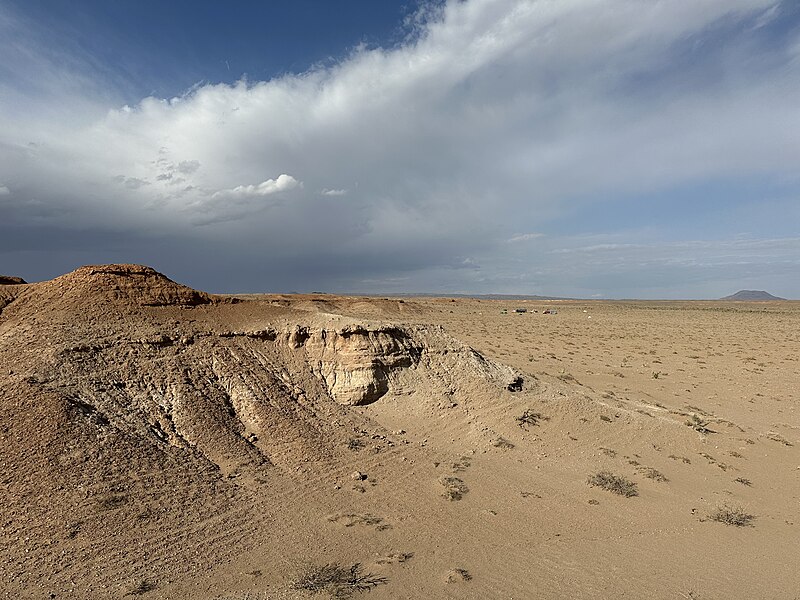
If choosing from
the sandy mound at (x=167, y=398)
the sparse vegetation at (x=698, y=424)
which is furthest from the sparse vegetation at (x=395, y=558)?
the sparse vegetation at (x=698, y=424)

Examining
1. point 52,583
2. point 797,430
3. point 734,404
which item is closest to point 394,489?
point 52,583

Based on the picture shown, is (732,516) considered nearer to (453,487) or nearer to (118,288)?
(453,487)

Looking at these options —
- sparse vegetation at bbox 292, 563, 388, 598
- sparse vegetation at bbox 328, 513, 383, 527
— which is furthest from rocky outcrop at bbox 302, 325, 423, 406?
sparse vegetation at bbox 292, 563, 388, 598

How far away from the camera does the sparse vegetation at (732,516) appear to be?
9.23 metres

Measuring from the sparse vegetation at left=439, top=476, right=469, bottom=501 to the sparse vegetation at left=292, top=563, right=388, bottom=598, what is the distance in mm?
2872

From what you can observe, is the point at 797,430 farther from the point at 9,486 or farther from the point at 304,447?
the point at 9,486

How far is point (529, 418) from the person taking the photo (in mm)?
13781

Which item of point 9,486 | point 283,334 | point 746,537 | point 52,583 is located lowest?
point 746,537

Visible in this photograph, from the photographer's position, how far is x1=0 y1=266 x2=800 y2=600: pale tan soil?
284 inches

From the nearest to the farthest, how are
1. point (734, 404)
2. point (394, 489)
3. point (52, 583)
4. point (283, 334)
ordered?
point (52, 583) → point (394, 489) → point (283, 334) → point (734, 404)

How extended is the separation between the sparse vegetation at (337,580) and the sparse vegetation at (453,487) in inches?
113

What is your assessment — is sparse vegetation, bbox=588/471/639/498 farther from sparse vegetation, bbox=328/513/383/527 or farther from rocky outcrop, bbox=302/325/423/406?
rocky outcrop, bbox=302/325/423/406

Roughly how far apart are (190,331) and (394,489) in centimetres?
679

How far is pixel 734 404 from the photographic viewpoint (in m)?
19.2
